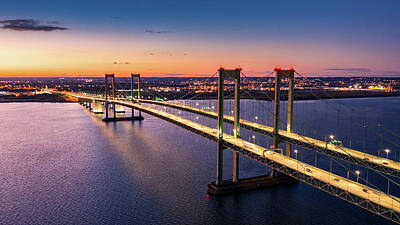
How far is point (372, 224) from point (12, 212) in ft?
88.0

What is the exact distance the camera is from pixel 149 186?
2892 centimetres

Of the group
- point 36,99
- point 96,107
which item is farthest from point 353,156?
point 36,99

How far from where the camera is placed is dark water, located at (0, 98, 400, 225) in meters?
23.0

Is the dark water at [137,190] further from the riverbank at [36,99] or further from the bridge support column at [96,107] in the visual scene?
the riverbank at [36,99]

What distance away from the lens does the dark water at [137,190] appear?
75.4 ft

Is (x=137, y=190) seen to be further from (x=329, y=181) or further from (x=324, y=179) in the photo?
(x=329, y=181)

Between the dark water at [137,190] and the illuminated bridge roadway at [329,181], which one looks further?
the dark water at [137,190]

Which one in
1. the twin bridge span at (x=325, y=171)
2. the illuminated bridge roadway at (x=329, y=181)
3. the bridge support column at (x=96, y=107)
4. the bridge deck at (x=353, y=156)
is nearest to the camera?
the illuminated bridge roadway at (x=329, y=181)

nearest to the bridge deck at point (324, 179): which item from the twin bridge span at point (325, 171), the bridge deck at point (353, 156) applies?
the twin bridge span at point (325, 171)

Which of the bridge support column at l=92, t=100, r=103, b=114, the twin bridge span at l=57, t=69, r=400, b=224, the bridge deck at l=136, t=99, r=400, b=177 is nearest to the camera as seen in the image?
the twin bridge span at l=57, t=69, r=400, b=224

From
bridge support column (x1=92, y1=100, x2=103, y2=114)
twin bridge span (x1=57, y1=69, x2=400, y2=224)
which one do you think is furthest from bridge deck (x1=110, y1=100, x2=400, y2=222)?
bridge support column (x1=92, y1=100, x2=103, y2=114)

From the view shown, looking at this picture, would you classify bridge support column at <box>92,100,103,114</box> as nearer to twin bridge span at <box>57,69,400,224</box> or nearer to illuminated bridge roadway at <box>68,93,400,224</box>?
twin bridge span at <box>57,69,400,224</box>

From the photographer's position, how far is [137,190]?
1108 inches

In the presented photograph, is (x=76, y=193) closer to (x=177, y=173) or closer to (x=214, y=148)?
(x=177, y=173)
